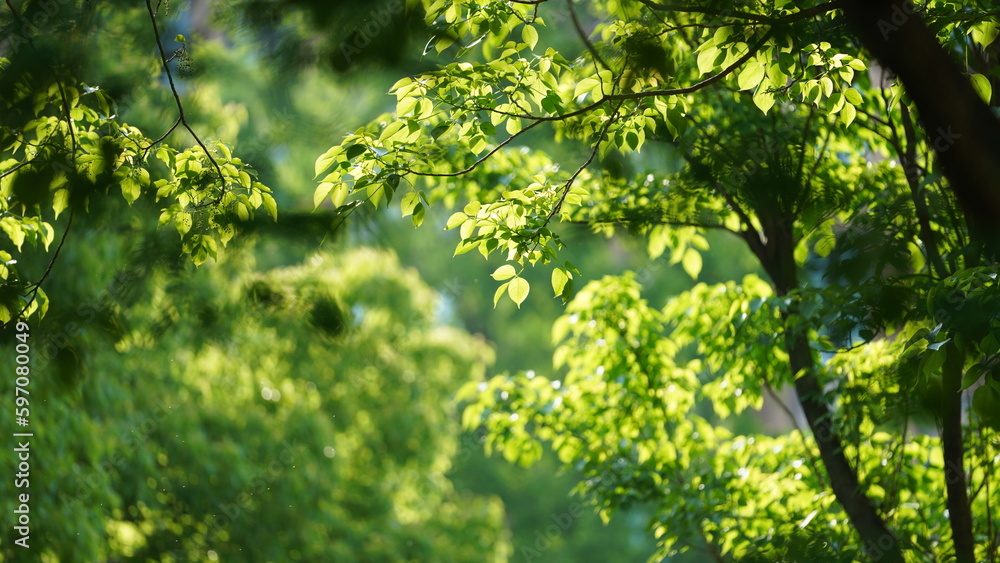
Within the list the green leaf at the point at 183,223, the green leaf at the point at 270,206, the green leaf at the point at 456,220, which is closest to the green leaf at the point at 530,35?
the green leaf at the point at 456,220

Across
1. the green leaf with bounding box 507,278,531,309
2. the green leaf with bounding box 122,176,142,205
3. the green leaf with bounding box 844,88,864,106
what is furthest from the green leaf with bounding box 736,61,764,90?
the green leaf with bounding box 122,176,142,205

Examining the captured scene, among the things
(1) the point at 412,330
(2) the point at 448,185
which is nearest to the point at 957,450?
(2) the point at 448,185

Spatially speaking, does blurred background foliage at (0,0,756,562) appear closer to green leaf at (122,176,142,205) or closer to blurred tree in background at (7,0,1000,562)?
blurred tree in background at (7,0,1000,562)

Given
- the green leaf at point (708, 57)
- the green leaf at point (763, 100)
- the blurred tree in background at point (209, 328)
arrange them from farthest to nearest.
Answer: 1. the green leaf at point (763, 100)
2. the green leaf at point (708, 57)
3. the blurred tree in background at point (209, 328)

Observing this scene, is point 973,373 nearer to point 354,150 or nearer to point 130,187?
point 354,150

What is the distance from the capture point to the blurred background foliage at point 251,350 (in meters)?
2.25

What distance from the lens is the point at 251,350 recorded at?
8.95m

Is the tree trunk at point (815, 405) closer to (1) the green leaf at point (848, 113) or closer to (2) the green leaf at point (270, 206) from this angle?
(1) the green leaf at point (848, 113)

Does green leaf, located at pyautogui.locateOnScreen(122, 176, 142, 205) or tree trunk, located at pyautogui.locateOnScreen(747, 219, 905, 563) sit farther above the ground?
green leaf, located at pyautogui.locateOnScreen(122, 176, 142, 205)

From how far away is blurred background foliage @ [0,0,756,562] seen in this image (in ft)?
7.38

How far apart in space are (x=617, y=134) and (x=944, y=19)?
3.37ft

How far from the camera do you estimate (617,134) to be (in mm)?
2822

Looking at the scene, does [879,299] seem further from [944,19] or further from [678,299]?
[678,299]

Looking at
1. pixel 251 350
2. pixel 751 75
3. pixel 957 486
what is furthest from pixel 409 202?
pixel 251 350
